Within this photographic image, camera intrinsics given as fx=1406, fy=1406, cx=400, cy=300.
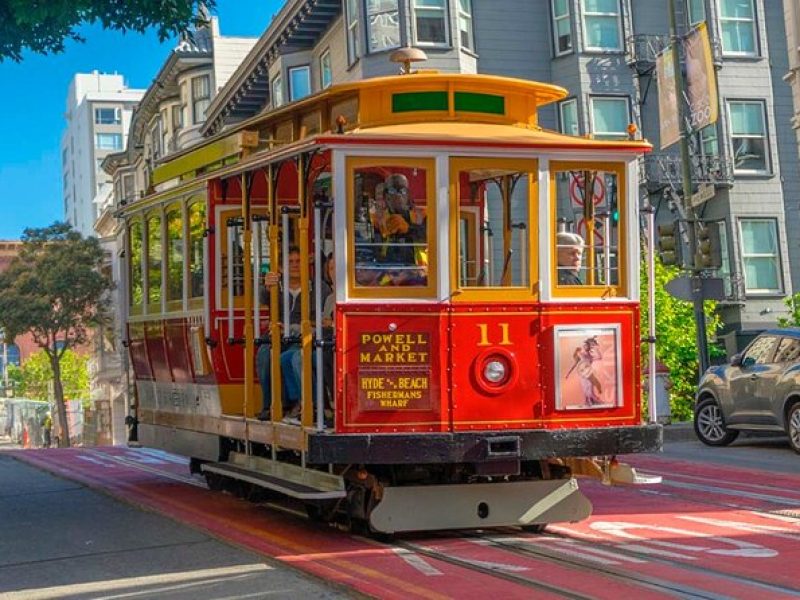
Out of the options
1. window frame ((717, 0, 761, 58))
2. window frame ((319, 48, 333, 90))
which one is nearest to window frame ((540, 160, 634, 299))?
window frame ((717, 0, 761, 58))

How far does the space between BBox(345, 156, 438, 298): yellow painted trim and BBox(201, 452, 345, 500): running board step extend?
1.34 m

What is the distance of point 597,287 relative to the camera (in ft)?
33.5

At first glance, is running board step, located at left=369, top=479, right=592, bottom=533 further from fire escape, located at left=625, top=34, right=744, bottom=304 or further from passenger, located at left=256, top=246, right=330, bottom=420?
fire escape, located at left=625, top=34, right=744, bottom=304

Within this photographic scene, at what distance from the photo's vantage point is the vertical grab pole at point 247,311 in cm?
1124

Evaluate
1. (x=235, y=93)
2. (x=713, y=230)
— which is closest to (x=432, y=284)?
(x=713, y=230)

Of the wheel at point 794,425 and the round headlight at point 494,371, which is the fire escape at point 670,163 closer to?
the wheel at point 794,425

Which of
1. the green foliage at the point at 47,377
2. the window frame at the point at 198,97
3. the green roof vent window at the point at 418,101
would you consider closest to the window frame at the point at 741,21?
the window frame at the point at 198,97

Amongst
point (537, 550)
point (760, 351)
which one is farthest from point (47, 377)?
point (537, 550)

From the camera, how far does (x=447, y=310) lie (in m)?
9.80

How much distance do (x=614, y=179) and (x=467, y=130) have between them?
1.17m

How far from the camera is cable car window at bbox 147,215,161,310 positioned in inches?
535

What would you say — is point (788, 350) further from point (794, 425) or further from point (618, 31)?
point (618, 31)

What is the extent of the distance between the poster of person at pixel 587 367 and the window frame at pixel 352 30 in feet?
82.3

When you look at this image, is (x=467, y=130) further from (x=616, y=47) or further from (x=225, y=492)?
(x=616, y=47)
